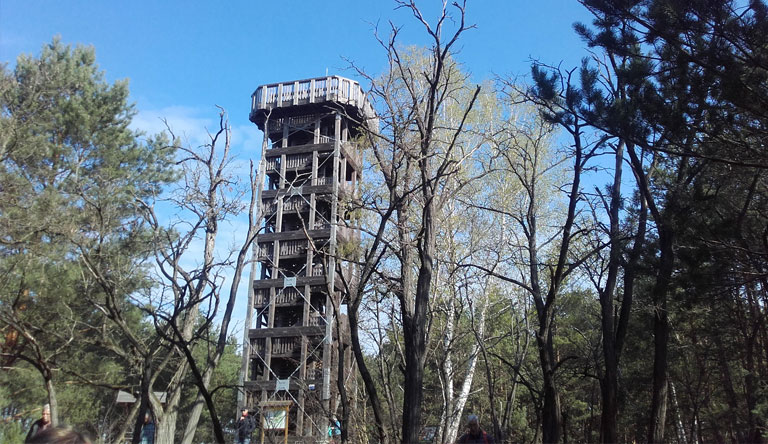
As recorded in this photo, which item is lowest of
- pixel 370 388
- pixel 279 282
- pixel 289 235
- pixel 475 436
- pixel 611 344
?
pixel 475 436

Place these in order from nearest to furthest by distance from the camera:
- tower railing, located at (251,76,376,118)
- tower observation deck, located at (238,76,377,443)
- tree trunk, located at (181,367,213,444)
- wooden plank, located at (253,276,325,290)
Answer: tree trunk, located at (181,367,213,444) → tower observation deck, located at (238,76,377,443) → wooden plank, located at (253,276,325,290) → tower railing, located at (251,76,376,118)

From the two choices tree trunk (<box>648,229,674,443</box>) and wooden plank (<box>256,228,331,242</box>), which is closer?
tree trunk (<box>648,229,674,443</box>)

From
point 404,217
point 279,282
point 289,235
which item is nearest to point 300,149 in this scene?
point 289,235

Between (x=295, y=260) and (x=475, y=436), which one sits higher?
(x=295, y=260)

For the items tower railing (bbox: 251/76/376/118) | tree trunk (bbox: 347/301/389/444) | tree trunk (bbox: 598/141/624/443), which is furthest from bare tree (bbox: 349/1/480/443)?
tower railing (bbox: 251/76/376/118)

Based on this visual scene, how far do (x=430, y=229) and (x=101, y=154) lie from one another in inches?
474

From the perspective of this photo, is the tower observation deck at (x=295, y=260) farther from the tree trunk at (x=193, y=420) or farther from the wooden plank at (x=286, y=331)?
the tree trunk at (x=193, y=420)

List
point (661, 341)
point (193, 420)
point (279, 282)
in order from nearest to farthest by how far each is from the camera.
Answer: point (193, 420) → point (661, 341) → point (279, 282)

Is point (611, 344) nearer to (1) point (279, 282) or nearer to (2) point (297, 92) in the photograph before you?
(1) point (279, 282)

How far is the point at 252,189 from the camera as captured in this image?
8.24 metres

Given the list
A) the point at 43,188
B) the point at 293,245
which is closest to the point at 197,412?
the point at 43,188

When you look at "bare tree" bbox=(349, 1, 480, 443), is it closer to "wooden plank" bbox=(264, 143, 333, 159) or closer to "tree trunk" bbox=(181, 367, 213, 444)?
"tree trunk" bbox=(181, 367, 213, 444)

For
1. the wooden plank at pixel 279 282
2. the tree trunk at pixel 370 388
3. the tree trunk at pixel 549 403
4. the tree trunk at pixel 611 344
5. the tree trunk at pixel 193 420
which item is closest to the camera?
the tree trunk at pixel 370 388

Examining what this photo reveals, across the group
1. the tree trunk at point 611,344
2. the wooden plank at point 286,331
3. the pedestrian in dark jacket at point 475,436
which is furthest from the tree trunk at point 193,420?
the wooden plank at point 286,331
